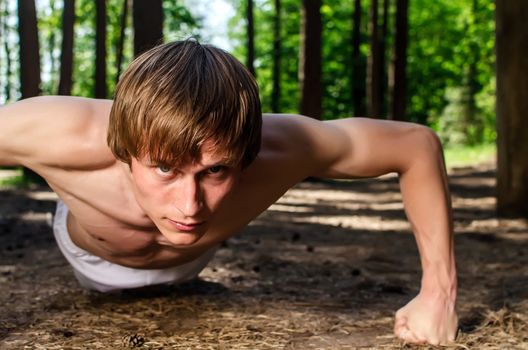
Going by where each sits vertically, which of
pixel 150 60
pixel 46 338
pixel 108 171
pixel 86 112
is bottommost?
pixel 46 338

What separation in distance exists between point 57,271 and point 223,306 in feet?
4.69

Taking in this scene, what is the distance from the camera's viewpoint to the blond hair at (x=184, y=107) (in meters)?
2.10

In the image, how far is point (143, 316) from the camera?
3.39 metres

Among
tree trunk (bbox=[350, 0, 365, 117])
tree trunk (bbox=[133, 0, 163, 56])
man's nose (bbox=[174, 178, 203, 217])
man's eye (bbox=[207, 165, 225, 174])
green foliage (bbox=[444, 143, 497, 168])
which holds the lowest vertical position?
green foliage (bbox=[444, 143, 497, 168])

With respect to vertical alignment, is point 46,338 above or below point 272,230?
above

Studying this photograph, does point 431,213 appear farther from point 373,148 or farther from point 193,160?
point 193,160

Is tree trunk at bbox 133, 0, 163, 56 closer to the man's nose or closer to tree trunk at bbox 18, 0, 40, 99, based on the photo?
tree trunk at bbox 18, 0, 40, 99

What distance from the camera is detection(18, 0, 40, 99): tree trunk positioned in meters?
8.16

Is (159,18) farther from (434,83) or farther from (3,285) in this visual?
(434,83)

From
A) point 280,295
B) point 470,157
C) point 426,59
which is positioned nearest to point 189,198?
point 280,295

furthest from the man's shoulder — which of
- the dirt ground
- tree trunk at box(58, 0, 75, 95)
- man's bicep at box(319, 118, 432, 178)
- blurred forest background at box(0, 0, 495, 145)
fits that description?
blurred forest background at box(0, 0, 495, 145)

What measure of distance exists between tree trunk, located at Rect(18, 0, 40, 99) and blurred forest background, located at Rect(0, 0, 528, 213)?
0.01 m

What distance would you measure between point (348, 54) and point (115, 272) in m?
24.0

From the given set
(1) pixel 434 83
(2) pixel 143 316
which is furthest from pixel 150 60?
(1) pixel 434 83
